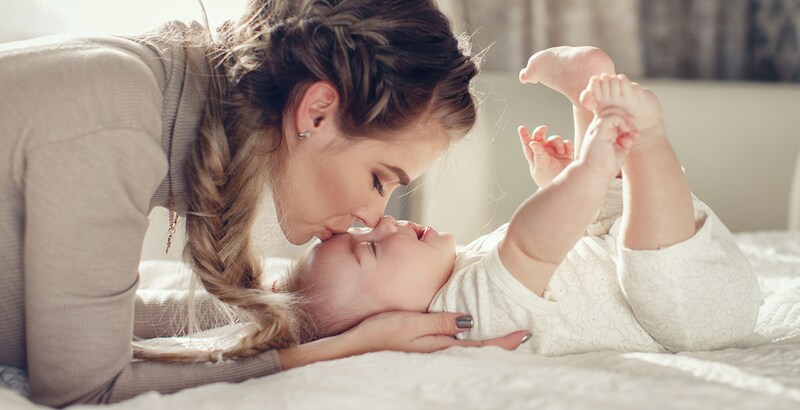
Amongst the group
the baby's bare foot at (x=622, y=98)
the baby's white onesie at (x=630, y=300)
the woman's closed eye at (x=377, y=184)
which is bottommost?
the baby's white onesie at (x=630, y=300)

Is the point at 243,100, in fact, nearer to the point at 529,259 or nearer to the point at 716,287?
the point at 529,259

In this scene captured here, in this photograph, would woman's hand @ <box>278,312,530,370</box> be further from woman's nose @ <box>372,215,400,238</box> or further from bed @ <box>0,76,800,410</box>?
woman's nose @ <box>372,215,400,238</box>

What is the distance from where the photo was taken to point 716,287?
113cm

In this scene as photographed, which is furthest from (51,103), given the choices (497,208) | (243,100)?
(497,208)

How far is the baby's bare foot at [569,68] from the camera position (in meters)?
1.21

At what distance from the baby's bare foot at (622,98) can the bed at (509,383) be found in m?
0.32

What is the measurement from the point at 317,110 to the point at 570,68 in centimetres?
40

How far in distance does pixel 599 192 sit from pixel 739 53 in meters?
2.24

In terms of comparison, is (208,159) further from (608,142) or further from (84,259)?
(608,142)

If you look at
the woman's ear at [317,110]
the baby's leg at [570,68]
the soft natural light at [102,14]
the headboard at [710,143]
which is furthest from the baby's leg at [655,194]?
the headboard at [710,143]

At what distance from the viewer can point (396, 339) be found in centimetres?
111

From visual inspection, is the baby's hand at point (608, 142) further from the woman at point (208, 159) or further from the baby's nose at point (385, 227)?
A: the baby's nose at point (385, 227)

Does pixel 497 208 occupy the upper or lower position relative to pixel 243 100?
lower

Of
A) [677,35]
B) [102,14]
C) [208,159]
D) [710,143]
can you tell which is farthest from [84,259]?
[677,35]
